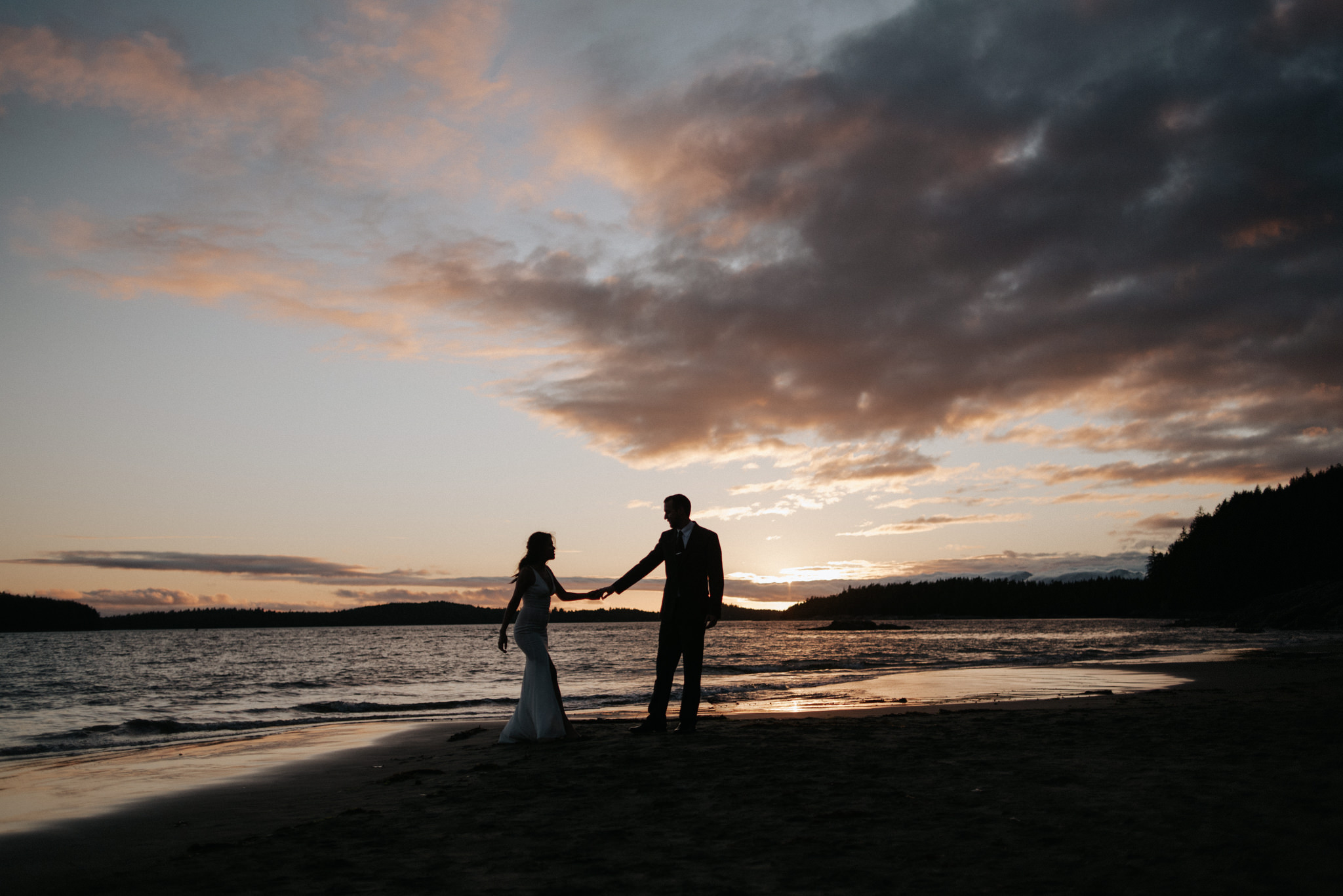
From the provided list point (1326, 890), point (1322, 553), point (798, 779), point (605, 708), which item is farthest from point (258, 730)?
point (1322, 553)

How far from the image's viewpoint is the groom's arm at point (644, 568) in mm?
9688

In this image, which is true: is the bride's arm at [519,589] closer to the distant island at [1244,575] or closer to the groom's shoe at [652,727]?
the groom's shoe at [652,727]

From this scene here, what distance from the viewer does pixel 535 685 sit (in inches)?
386

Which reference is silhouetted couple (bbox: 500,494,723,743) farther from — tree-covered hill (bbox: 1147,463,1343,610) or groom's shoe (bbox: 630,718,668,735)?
tree-covered hill (bbox: 1147,463,1343,610)

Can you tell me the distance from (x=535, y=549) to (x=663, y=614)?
193 centimetres

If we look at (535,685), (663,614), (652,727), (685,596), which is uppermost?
(685,596)

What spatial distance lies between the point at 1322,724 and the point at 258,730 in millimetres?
18741

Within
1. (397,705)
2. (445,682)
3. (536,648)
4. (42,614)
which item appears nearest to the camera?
(536,648)

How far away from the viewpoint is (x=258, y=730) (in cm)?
1672

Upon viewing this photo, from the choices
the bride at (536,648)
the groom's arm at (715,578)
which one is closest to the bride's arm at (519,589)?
the bride at (536,648)

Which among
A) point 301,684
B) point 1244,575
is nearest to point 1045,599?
point 1244,575

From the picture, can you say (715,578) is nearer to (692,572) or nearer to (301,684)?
(692,572)

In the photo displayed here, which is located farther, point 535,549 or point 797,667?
point 797,667

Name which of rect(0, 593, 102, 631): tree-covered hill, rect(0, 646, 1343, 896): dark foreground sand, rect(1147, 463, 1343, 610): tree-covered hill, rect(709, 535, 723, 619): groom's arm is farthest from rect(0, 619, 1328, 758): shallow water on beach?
rect(0, 593, 102, 631): tree-covered hill
